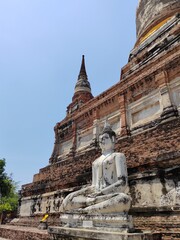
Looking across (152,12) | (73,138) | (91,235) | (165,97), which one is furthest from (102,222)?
(152,12)

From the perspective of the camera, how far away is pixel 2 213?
754 inches

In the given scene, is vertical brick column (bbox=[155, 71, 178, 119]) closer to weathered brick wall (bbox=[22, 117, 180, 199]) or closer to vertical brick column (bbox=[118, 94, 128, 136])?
weathered brick wall (bbox=[22, 117, 180, 199])

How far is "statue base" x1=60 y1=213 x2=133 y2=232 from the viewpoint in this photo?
3.49 meters

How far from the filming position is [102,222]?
3775 mm

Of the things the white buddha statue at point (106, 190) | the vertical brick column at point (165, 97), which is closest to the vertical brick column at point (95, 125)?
the vertical brick column at point (165, 97)

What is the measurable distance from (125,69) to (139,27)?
618 cm

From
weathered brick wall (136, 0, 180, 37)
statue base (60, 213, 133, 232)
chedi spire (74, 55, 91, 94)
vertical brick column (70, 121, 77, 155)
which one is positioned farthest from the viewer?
chedi spire (74, 55, 91, 94)

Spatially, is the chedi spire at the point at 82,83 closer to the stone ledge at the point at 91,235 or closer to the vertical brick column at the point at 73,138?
the vertical brick column at the point at 73,138

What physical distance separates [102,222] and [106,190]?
609mm

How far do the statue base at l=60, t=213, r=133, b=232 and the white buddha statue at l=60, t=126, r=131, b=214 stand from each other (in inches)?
3.6

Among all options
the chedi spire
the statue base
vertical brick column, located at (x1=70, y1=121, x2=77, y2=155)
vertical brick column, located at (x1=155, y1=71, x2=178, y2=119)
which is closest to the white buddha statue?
the statue base

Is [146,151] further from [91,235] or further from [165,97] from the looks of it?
[91,235]

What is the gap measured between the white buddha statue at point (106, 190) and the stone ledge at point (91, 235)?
0.45m

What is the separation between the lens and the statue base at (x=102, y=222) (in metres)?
3.49
